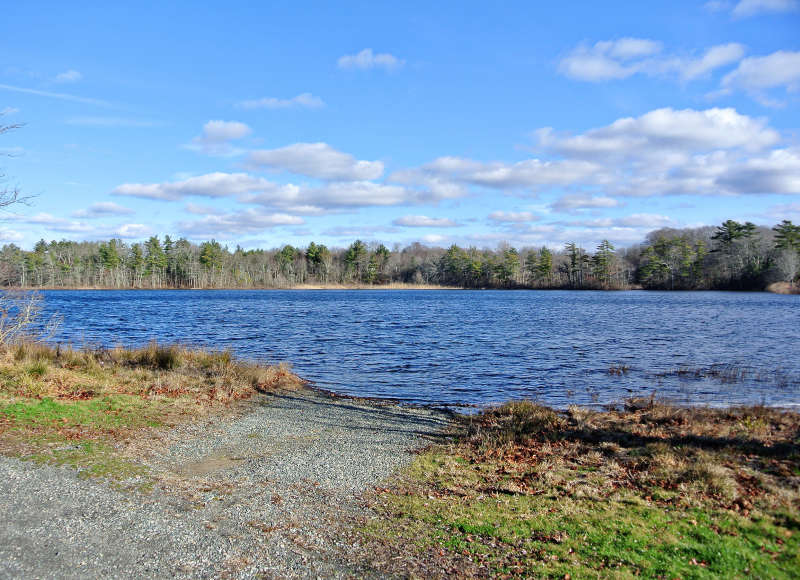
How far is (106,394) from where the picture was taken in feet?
47.5

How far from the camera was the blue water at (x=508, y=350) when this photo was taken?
19.5m

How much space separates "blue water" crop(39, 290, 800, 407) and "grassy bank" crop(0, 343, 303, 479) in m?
4.03

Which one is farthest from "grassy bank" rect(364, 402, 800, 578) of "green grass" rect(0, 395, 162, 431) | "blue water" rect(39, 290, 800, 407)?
"green grass" rect(0, 395, 162, 431)

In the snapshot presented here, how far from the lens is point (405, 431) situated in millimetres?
13516

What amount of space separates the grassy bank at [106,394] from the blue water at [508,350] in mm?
4034

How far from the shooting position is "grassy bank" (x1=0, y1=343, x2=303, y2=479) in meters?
10.1

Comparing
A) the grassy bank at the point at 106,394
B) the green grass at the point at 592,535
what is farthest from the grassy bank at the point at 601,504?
the grassy bank at the point at 106,394

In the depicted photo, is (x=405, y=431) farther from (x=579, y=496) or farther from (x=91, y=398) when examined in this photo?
(x=91, y=398)

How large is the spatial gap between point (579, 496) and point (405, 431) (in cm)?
565

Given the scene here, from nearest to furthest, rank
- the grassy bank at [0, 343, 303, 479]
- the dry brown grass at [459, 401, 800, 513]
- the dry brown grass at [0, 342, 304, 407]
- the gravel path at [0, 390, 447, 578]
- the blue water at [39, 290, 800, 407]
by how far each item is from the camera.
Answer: the gravel path at [0, 390, 447, 578] < the dry brown grass at [459, 401, 800, 513] < the grassy bank at [0, 343, 303, 479] < the dry brown grass at [0, 342, 304, 407] < the blue water at [39, 290, 800, 407]

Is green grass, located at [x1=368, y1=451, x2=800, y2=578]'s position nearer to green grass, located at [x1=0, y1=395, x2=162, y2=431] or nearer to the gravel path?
the gravel path

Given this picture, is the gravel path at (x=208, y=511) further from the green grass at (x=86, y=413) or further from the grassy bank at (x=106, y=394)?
the green grass at (x=86, y=413)

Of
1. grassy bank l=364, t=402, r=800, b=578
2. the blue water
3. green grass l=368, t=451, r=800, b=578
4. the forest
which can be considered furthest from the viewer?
the forest

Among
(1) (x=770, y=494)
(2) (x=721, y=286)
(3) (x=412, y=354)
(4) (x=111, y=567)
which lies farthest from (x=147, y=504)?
(2) (x=721, y=286)
